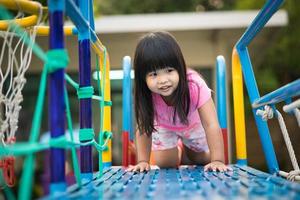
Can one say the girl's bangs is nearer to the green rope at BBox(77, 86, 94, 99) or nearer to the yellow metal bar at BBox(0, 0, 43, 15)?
the green rope at BBox(77, 86, 94, 99)

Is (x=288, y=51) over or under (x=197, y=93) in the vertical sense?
over

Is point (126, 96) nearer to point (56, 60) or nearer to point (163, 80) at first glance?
point (163, 80)

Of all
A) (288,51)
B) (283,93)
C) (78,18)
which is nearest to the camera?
(283,93)

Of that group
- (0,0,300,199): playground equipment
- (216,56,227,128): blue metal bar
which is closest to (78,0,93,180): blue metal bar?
(0,0,300,199): playground equipment

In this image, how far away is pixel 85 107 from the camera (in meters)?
1.86

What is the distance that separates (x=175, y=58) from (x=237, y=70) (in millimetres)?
592

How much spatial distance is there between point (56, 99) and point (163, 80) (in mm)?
935

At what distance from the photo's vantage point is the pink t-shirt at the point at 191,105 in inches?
94.0

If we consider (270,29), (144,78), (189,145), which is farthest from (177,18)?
(144,78)

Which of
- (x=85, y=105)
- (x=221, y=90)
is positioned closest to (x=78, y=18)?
(x=85, y=105)

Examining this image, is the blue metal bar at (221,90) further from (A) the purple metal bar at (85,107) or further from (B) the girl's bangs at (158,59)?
(A) the purple metal bar at (85,107)

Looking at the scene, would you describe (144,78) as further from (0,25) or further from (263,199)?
(263,199)

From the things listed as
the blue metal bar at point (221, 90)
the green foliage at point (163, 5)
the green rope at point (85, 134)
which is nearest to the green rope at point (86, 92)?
the green rope at point (85, 134)

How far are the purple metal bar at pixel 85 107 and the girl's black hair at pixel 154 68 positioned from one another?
1.27 feet
